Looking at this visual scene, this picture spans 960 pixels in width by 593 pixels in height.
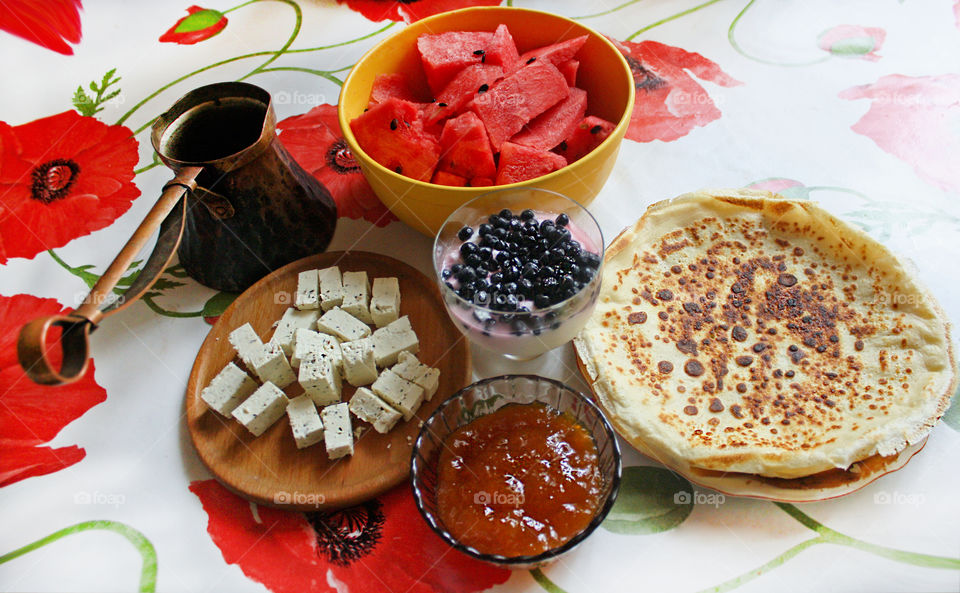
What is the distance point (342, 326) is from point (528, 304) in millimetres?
551

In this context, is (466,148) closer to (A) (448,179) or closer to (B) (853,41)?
(A) (448,179)

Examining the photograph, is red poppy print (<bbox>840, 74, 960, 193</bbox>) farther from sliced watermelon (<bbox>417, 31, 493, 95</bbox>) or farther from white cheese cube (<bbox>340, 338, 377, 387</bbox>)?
white cheese cube (<bbox>340, 338, 377, 387</bbox>)

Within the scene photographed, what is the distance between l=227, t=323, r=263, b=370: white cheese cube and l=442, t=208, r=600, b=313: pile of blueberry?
554 millimetres

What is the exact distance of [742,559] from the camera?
151cm

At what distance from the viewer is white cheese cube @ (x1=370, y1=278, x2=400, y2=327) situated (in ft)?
6.10

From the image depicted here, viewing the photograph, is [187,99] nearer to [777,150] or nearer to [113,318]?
[113,318]

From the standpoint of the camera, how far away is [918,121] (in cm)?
226

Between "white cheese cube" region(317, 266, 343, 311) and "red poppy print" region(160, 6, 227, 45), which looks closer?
"white cheese cube" region(317, 266, 343, 311)

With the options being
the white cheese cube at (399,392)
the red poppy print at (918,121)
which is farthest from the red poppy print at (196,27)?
the red poppy print at (918,121)

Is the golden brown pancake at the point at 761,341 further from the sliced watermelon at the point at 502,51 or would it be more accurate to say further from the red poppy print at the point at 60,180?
the red poppy print at the point at 60,180

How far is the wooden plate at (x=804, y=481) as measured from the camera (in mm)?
1508

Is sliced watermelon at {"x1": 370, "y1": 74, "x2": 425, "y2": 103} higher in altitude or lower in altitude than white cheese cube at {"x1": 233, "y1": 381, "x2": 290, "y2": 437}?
higher

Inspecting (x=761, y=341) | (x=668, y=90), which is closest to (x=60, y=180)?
(x=668, y=90)

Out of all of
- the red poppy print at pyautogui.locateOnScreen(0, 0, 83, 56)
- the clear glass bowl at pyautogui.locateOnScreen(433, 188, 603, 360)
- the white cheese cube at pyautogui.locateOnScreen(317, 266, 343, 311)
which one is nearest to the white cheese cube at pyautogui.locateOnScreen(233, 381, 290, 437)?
the white cheese cube at pyautogui.locateOnScreen(317, 266, 343, 311)
